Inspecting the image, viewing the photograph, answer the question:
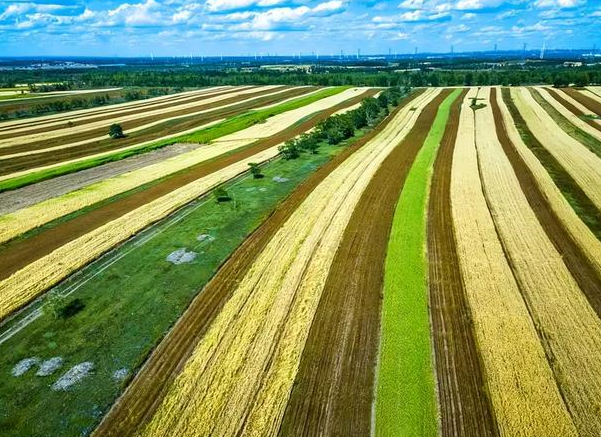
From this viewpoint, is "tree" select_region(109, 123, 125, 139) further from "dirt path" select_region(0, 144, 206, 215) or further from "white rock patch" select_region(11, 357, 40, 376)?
"white rock patch" select_region(11, 357, 40, 376)

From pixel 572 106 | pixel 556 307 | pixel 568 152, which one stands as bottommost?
pixel 556 307

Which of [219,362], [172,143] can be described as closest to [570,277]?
[219,362]

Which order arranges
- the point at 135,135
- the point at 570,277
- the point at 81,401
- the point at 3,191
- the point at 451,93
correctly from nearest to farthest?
the point at 81,401
the point at 570,277
the point at 3,191
the point at 135,135
the point at 451,93

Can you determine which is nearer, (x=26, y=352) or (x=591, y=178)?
(x=26, y=352)

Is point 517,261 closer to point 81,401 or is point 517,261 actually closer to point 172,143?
point 81,401

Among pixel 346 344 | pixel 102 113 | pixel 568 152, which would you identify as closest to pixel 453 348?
pixel 346 344

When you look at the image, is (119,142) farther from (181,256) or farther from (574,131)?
(574,131)

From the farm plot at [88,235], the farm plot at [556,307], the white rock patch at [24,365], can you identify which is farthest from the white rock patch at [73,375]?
the farm plot at [556,307]

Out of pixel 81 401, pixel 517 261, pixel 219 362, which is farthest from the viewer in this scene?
pixel 517 261
